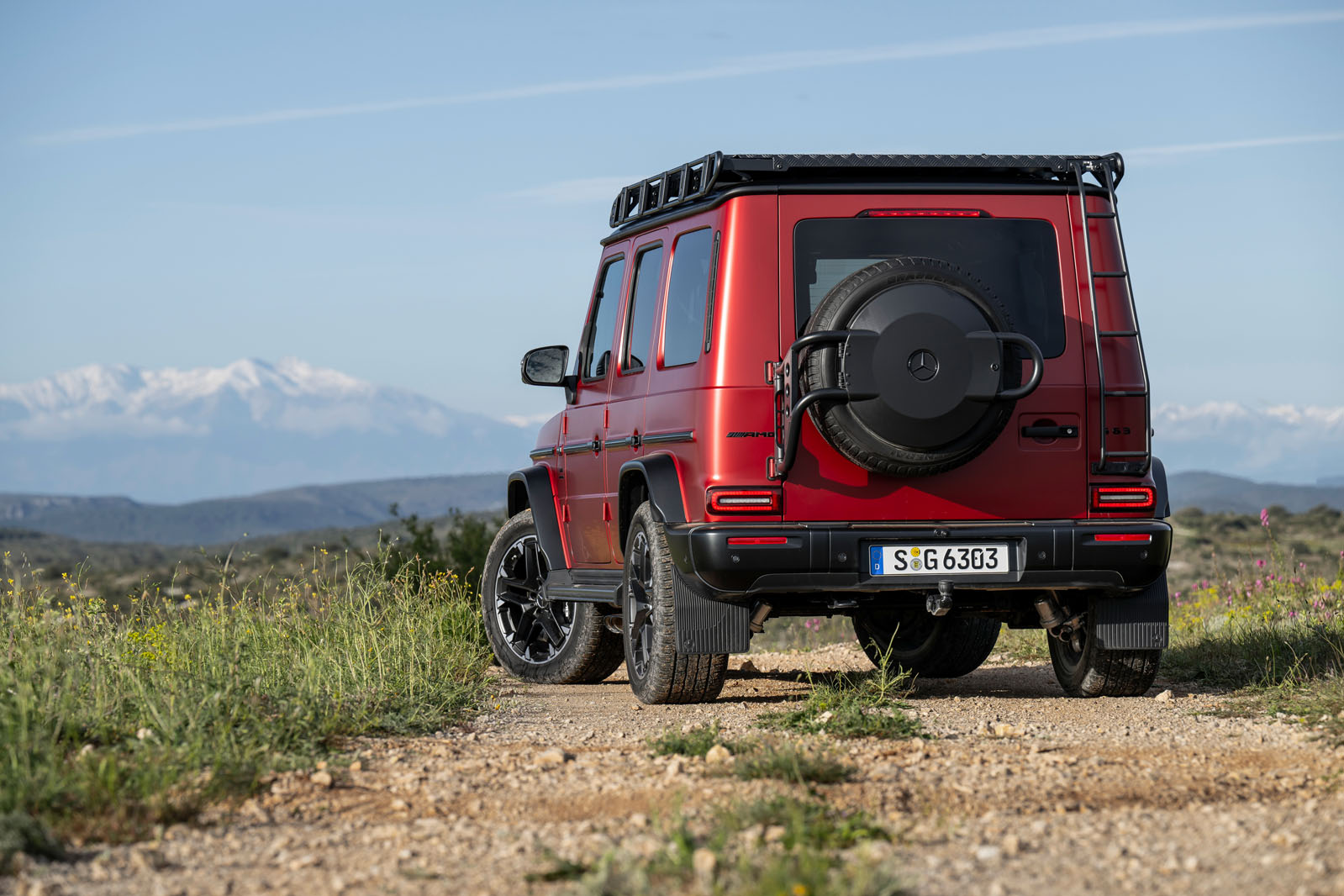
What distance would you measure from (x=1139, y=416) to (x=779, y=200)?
5.90 ft

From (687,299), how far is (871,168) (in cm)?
101

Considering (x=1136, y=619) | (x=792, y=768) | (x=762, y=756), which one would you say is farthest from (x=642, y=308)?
(x=792, y=768)

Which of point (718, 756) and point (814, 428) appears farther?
point (814, 428)

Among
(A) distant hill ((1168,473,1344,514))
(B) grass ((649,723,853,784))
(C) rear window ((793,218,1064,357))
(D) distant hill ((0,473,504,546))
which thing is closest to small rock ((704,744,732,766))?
(B) grass ((649,723,853,784))

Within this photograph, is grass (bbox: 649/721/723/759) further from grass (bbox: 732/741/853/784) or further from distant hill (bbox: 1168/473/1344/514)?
distant hill (bbox: 1168/473/1344/514)

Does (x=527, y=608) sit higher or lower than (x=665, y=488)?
lower

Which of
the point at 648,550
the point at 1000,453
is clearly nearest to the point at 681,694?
the point at 648,550

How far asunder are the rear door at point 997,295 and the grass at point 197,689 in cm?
194

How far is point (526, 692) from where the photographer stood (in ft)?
26.4

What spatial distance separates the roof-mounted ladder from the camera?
657cm

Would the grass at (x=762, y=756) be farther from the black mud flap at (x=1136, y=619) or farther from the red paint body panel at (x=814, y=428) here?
the black mud flap at (x=1136, y=619)

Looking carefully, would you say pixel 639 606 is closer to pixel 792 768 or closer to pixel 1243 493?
pixel 792 768

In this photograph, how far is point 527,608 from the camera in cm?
909

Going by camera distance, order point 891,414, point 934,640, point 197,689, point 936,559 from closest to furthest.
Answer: point 197,689 → point 891,414 → point 936,559 → point 934,640
